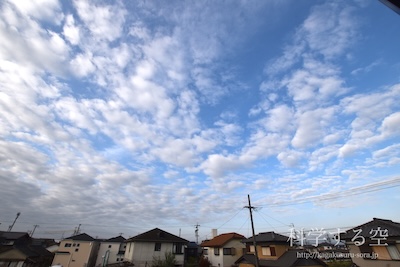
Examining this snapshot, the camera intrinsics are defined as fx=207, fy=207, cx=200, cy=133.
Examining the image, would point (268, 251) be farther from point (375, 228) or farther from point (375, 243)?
point (375, 228)

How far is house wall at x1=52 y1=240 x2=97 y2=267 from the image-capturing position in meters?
39.5

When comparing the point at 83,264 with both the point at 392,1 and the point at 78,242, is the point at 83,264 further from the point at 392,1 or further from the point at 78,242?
the point at 392,1

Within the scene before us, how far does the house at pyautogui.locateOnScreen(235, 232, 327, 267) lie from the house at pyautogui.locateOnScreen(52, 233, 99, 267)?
30.7m

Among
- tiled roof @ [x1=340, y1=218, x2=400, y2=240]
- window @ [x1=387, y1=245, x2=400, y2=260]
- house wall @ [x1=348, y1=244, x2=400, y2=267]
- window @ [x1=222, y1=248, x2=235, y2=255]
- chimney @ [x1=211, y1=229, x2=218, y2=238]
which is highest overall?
Result: chimney @ [x1=211, y1=229, x2=218, y2=238]

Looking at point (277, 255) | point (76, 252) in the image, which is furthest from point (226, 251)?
point (76, 252)

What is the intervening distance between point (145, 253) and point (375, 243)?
30.9 metres

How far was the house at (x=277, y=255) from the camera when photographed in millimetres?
25263

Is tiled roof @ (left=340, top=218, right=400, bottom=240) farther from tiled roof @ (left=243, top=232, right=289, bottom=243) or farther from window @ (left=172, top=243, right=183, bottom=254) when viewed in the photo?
window @ (left=172, top=243, right=183, bottom=254)

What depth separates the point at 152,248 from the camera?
34906mm

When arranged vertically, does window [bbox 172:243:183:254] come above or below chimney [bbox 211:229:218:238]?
below

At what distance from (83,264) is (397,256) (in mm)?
48691

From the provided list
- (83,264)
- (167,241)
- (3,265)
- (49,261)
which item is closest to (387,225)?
(167,241)

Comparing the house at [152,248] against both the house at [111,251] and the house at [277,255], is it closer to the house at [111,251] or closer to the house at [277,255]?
the house at [277,255]

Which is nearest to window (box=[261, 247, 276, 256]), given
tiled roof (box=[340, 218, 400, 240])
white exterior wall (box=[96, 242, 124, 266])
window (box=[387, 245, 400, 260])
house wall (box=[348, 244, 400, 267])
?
tiled roof (box=[340, 218, 400, 240])
